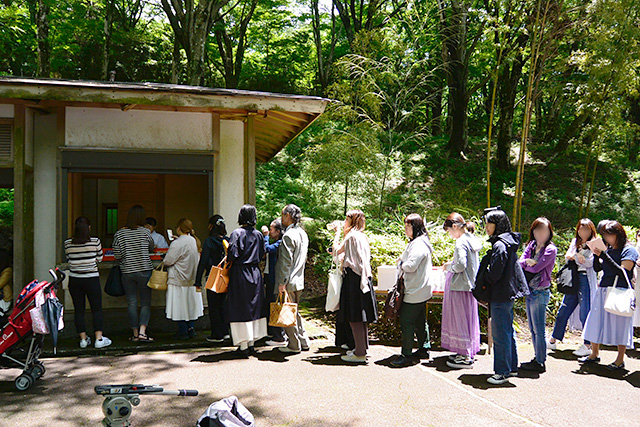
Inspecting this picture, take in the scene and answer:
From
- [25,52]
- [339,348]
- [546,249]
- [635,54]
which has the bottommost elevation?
[339,348]

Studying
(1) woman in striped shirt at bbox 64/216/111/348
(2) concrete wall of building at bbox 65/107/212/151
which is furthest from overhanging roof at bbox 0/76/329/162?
(1) woman in striped shirt at bbox 64/216/111/348

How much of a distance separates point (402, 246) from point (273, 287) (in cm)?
279

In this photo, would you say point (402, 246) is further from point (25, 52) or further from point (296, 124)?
point (25, 52)

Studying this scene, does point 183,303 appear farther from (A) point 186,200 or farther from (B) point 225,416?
(A) point 186,200

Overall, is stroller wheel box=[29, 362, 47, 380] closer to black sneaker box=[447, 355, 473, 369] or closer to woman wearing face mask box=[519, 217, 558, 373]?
black sneaker box=[447, 355, 473, 369]

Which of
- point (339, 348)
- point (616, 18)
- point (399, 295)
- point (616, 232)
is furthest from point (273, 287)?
point (616, 18)

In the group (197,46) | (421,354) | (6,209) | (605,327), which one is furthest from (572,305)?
(6,209)

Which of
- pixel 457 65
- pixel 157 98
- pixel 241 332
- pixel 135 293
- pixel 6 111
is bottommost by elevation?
pixel 241 332

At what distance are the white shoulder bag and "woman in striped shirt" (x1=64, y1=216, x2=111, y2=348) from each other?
612 cm

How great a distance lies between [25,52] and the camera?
17.3m

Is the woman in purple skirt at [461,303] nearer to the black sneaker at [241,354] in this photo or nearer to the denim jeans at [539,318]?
the denim jeans at [539,318]

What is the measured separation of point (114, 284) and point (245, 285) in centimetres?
199

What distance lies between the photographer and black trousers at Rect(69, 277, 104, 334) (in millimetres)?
6320

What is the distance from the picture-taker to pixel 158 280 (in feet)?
22.0
